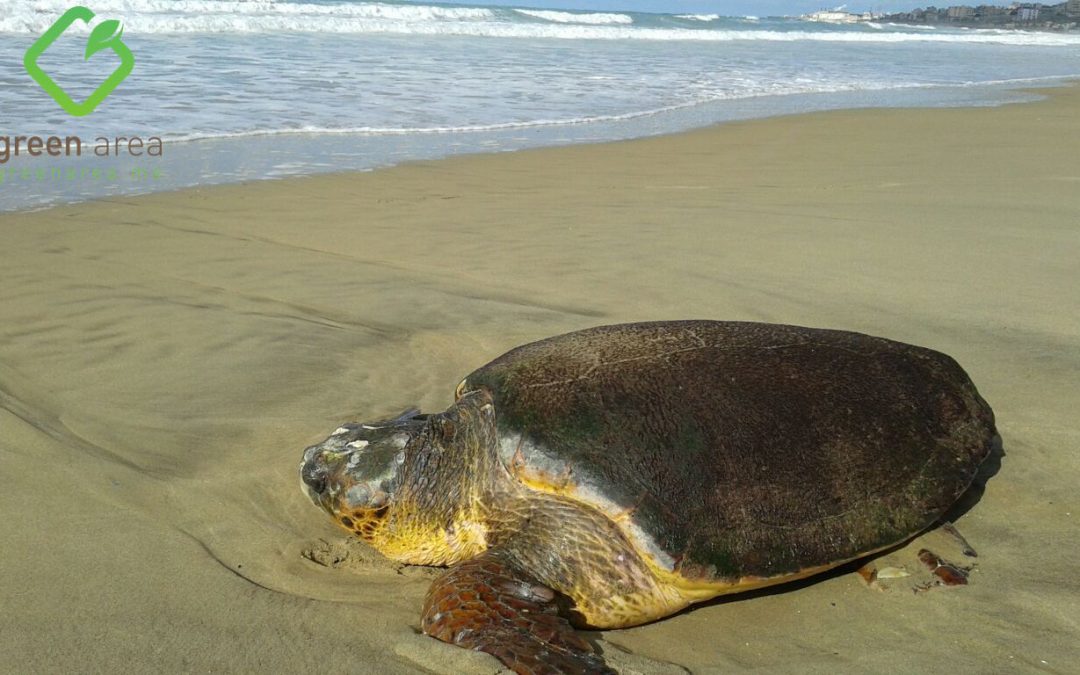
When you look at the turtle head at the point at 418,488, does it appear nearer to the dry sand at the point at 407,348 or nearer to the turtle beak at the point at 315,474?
the turtle beak at the point at 315,474

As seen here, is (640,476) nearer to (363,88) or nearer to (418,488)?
(418,488)

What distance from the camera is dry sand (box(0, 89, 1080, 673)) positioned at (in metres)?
2.03

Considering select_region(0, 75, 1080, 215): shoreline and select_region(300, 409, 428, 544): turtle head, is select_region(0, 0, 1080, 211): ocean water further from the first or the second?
select_region(300, 409, 428, 544): turtle head

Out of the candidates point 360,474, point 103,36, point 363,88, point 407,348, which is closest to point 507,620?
point 360,474

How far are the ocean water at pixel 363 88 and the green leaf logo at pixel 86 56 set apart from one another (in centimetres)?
15

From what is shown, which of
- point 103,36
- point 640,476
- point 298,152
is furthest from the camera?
point 103,36

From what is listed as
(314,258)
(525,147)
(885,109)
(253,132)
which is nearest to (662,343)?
(314,258)

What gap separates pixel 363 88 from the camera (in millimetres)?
12312

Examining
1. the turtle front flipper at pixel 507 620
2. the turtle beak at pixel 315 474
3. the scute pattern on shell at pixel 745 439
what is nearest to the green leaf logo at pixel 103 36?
the turtle beak at pixel 315 474

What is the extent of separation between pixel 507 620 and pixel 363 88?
37.4 feet

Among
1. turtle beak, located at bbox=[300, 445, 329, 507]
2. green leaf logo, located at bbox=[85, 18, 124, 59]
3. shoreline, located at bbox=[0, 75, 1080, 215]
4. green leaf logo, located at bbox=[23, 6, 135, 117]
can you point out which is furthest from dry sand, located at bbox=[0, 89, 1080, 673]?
green leaf logo, located at bbox=[85, 18, 124, 59]

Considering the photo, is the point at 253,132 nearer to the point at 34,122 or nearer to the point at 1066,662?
the point at 34,122

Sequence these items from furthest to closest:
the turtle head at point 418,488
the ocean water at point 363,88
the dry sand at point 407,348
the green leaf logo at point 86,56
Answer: the green leaf logo at point 86,56, the ocean water at point 363,88, the turtle head at point 418,488, the dry sand at point 407,348

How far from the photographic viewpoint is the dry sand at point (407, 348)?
203cm
